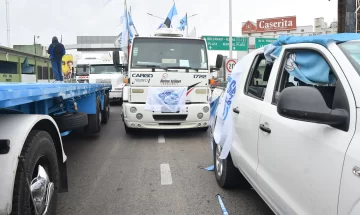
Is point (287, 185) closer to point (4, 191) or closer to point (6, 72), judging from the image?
point (4, 191)

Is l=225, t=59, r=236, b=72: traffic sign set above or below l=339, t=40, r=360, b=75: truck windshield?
above

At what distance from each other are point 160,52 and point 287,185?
630 centimetres

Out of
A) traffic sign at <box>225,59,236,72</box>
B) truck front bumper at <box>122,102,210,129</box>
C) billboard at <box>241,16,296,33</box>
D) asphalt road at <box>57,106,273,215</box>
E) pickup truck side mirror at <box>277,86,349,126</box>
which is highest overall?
billboard at <box>241,16,296,33</box>

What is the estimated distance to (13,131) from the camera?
90.3 inches

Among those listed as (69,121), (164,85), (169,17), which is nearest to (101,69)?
(169,17)

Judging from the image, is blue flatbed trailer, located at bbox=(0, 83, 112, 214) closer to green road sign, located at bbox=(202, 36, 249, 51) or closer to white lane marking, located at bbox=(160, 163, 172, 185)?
white lane marking, located at bbox=(160, 163, 172, 185)

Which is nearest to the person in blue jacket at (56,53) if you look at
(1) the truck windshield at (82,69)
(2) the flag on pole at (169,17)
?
(2) the flag on pole at (169,17)

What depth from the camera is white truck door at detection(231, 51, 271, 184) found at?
126 inches

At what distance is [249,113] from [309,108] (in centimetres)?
146

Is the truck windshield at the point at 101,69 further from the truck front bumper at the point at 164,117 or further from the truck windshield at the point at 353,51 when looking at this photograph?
the truck windshield at the point at 353,51

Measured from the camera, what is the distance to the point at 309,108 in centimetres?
197

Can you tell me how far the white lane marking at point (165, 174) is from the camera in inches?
188

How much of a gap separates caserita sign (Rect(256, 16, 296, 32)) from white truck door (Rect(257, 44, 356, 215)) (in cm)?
4697

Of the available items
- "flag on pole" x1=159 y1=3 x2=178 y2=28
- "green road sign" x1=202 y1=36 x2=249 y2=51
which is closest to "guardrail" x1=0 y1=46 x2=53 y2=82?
"flag on pole" x1=159 y1=3 x2=178 y2=28
